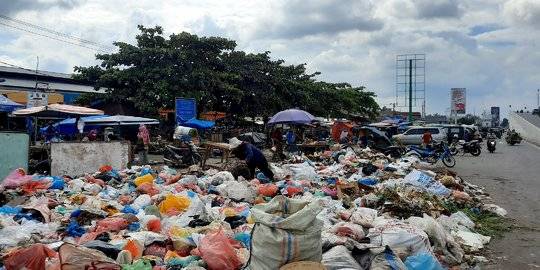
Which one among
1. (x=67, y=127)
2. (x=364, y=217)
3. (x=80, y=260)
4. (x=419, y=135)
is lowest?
(x=364, y=217)

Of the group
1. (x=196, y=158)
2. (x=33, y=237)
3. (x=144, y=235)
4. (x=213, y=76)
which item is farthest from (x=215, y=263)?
(x=213, y=76)

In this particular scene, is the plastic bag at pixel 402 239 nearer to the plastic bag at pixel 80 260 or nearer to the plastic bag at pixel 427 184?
the plastic bag at pixel 80 260

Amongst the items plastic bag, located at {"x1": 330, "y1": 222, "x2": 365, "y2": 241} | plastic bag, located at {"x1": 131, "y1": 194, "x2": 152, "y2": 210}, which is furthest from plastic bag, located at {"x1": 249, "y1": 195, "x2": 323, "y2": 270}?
plastic bag, located at {"x1": 131, "y1": 194, "x2": 152, "y2": 210}

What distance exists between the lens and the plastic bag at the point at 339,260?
4258mm

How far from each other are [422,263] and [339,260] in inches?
33.9

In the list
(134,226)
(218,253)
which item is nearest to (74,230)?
(134,226)

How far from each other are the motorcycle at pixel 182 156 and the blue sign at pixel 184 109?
18.1 feet

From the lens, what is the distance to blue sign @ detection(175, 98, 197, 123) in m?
21.2

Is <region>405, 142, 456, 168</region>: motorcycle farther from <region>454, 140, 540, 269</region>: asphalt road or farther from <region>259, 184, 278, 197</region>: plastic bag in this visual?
<region>259, 184, 278, 197</region>: plastic bag

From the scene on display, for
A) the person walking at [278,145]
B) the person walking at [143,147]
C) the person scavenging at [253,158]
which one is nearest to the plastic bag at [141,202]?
the person scavenging at [253,158]

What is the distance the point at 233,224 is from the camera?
6566mm

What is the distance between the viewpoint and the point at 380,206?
7621 mm

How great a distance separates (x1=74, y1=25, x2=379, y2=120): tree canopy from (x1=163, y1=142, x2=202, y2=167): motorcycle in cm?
799

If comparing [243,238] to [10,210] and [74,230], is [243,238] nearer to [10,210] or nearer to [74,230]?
[74,230]
